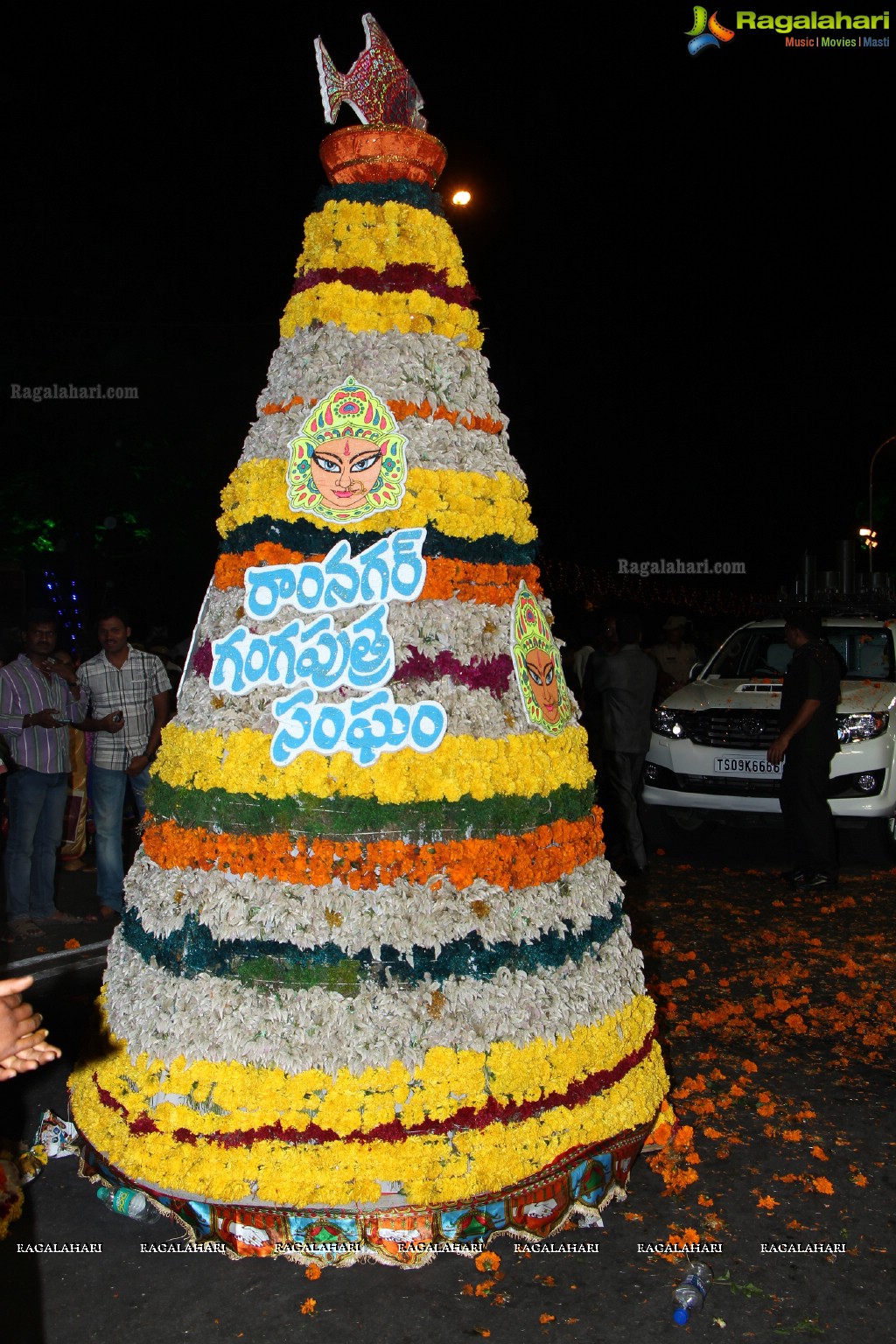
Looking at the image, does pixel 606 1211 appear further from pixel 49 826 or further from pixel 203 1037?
pixel 49 826

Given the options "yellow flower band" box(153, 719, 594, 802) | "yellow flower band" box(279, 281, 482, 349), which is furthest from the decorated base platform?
"yellow flower band" box(279, 281, 482, 349)

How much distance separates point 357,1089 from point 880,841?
7836mm

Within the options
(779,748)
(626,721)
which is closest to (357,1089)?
(626,721)

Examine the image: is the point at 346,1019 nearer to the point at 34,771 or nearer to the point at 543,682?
the point at 543,682

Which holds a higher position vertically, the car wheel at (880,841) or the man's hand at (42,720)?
the man's hand at (42,720)

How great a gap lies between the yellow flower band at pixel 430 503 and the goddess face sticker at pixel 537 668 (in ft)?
0.94

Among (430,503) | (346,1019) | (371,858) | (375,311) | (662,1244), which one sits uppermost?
(375,311)

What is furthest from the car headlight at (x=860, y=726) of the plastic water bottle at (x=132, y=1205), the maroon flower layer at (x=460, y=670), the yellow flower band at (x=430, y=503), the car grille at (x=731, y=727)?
the plastic water bottle at (x=132, y=1205)

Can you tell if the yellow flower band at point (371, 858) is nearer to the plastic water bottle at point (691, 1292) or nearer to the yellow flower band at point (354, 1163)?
the yellow flower band at point (354, 1163)

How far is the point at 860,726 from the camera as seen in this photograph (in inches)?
363

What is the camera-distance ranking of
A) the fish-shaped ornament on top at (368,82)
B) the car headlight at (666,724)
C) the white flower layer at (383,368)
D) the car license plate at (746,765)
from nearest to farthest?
the white flower layer at (383,368) → the fish-shaped ornament on top at (368,82) → the car license plate at (746,765) → the car headlight at (666,724)

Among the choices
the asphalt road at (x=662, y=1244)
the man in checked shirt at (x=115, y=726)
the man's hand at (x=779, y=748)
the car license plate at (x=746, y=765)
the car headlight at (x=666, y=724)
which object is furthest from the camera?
the car headlight at (x=666, y=724)

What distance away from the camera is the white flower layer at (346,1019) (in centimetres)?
336

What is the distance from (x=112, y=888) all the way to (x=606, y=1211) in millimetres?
4765
